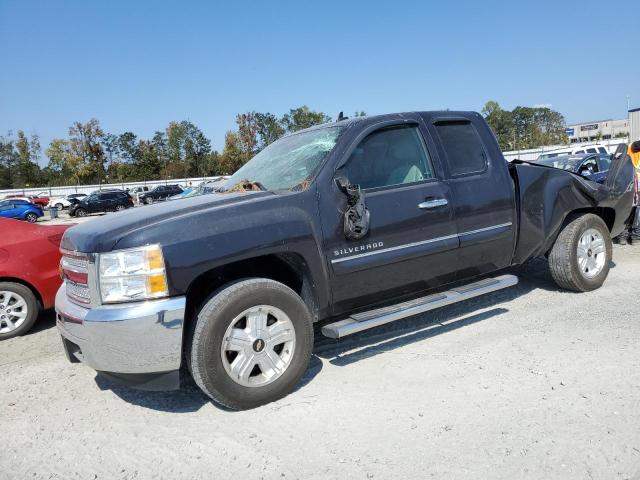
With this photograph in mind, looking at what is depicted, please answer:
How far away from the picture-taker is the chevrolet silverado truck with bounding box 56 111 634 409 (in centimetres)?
301

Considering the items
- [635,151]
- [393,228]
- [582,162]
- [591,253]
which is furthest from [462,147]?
[582,162]

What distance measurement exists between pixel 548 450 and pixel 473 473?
0.45 meters

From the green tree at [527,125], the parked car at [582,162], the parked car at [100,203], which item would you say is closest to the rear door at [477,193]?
the parked car at [582,162]

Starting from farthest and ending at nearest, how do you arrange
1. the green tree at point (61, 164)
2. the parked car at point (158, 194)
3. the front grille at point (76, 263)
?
the green tree at point (61, 164), the parked car at point (158, 194), the front grille at point (76, 263)

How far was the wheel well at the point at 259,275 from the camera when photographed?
3341mm

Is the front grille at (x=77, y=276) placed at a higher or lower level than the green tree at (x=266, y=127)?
lower

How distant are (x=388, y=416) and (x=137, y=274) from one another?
5.57 ft

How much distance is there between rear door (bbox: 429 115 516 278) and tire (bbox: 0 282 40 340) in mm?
4382

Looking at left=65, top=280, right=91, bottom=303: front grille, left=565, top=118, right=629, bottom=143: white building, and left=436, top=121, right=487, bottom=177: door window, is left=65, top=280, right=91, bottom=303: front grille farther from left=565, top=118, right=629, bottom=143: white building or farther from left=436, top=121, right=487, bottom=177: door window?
left=565, top=118, right=629, bottom=143: white building

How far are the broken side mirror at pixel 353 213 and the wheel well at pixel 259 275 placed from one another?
0.40 m

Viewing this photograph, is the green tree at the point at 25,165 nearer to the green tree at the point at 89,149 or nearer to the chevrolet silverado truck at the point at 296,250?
the green tree at the point at 89,149

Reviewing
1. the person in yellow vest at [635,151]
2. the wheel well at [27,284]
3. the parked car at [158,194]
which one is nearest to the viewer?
the wheel well at [27,284]

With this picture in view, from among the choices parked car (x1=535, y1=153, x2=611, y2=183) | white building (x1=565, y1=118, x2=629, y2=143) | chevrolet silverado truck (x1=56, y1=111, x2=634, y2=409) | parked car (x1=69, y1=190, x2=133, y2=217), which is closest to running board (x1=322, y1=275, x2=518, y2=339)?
chevrolet silverado truck (x1=56, y1=111, x2=634, y2=409)

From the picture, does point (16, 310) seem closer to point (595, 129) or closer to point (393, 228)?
point (393, 228)
